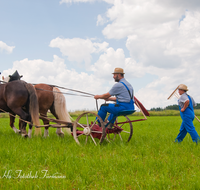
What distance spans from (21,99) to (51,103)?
1123 mm

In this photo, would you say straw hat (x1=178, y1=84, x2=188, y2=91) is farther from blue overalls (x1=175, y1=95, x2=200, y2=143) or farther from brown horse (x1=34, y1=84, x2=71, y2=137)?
brown horse (x1=34, y1=84, x2=71, y2=137)

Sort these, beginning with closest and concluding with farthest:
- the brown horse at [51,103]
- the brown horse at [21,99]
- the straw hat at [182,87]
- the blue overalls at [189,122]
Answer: the blue overalls at [189,122] < the straw hat at [182,87] < the brown horse at [21,99] < the brown horse at [51,103]

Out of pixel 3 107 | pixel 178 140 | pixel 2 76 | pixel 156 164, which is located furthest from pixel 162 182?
pixel 2 76

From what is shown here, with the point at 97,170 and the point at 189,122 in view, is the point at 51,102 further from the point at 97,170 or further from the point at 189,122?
the point at 189,122

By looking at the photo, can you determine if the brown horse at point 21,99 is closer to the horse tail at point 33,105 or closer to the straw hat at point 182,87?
the horse tail at point 33,105

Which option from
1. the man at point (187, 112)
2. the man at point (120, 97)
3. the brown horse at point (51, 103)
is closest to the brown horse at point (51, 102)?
the brown horse at point (51, 103)

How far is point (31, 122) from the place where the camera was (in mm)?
6082

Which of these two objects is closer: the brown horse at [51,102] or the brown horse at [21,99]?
the brown horse at [21,99]

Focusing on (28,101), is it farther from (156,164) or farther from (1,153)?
(156,164)

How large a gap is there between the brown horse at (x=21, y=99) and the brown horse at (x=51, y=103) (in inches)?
18.7

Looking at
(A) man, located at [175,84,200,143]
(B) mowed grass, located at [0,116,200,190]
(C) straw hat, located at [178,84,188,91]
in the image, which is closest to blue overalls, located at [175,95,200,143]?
(A) man, located at [175,84,200,143]

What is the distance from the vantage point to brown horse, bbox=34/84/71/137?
264 inches

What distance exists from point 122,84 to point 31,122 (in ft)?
10.5

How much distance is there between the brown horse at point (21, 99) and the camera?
19.8 feet
